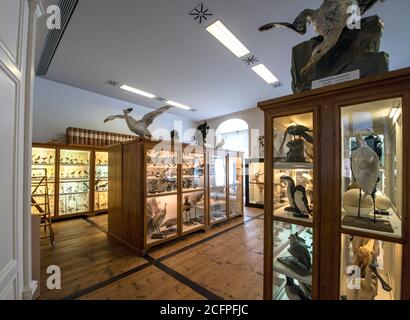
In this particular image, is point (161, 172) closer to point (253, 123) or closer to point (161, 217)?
point (161, 217)

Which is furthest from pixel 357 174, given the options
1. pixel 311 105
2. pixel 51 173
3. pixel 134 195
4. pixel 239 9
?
pixel 51 173

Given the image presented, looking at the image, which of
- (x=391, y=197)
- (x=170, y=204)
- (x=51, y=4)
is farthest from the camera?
(x=170, y=204)

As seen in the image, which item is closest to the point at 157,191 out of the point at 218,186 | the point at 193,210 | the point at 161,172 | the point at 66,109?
the point at 161,172

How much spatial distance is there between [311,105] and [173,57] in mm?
3300

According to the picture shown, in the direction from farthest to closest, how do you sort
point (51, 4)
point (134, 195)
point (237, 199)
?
point (237, 199) < point (134, 195) < point (51, 4)

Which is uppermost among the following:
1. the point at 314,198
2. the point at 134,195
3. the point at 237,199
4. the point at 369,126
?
the point at 369,126

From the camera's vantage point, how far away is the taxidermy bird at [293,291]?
1332mm

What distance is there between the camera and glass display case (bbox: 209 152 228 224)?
173 inches

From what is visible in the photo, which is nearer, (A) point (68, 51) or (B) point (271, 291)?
(B) point (271, 291)

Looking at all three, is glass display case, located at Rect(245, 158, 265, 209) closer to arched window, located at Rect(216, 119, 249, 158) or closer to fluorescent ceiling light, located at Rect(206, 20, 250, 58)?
arched window, located at Rect(216, 119, 249, 158)

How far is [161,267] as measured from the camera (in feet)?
8.08

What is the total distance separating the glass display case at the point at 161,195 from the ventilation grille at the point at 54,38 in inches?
87.8

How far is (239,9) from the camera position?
8.19ft

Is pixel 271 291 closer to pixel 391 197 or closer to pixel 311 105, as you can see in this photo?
pixel 391 197
